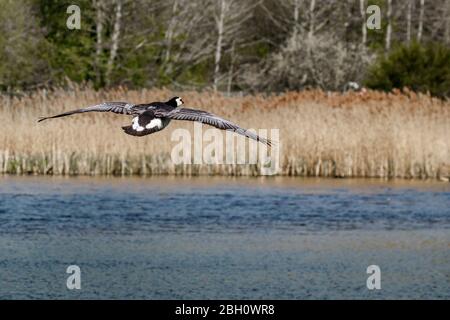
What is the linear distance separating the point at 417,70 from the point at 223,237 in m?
14.4

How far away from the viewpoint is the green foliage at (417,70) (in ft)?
99.9

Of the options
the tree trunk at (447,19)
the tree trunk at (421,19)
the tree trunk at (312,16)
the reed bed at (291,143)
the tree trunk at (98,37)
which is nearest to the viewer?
the reed bed at (291,143)

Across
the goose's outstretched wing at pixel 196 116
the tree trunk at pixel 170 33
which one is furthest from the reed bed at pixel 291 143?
the tree trunk at pixel 170 33

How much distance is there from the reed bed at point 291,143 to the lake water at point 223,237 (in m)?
0.46

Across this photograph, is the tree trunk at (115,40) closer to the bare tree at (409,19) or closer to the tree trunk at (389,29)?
the tree trunk at (389,29)

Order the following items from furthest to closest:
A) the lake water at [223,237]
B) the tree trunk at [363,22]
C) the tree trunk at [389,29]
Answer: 1. the tree trunk at [389,29]
2. the tree trunk at [363,22]
3. the lake water at [223,237]

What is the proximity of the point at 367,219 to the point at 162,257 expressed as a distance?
4318 mm

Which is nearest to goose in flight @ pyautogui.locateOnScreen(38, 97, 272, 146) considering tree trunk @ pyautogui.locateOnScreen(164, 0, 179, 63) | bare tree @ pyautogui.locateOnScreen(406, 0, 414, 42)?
tree trunk @ pyautogui.locateOnScreen(164, 0, 179, 63)

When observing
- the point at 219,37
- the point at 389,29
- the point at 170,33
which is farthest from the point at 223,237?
the point at 389,29

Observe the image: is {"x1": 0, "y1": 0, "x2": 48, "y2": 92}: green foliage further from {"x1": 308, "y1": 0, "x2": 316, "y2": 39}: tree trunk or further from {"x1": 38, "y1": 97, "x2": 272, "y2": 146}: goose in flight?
{"x1": 38, "y1": 97, "x2": 272, "y2": 146}: goose in flight

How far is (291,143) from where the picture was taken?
2295 cm

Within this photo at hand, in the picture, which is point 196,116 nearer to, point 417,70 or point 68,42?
point 417,70

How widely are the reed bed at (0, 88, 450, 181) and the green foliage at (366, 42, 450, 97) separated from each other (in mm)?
6308

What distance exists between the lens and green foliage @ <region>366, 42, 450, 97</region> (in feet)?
99.9
